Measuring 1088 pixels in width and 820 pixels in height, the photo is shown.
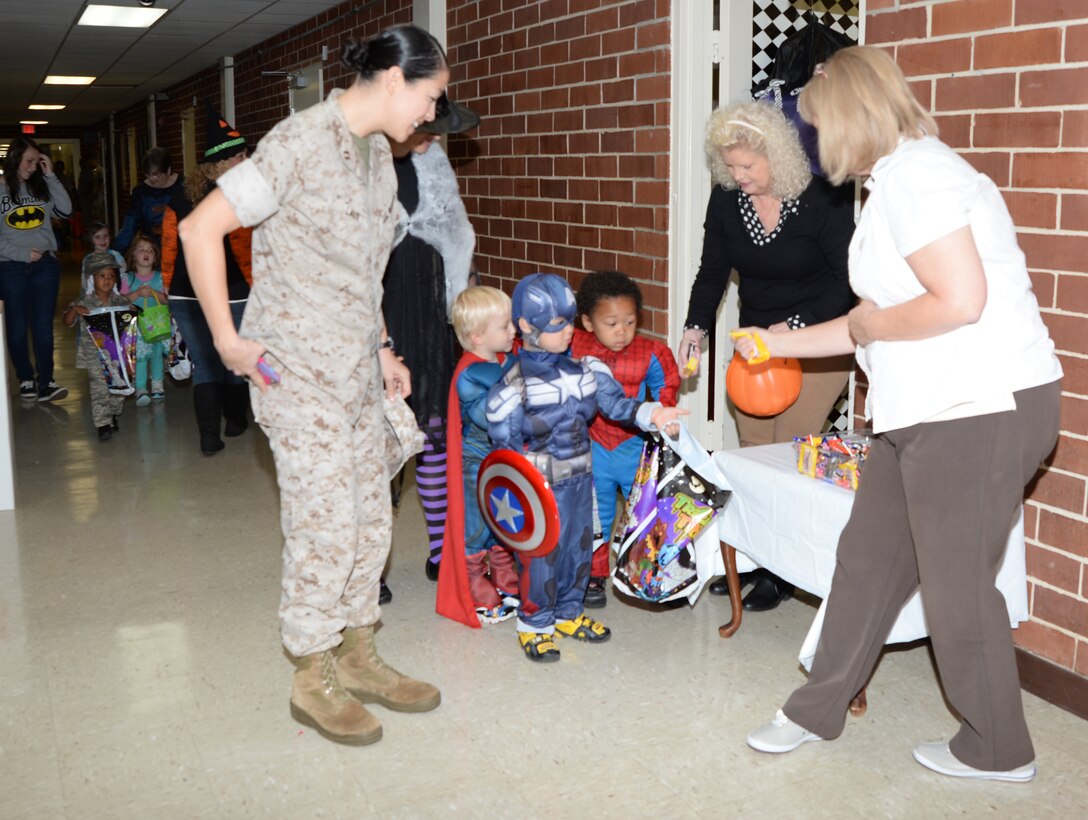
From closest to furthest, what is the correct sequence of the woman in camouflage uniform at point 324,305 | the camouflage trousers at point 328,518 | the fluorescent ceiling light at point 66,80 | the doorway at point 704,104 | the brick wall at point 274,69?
1. the woman in camouflage uniform at point 324,305
2. the camouflage trousers at point 328,518
3. the doorway at point 704,104
4. the brick wall at point 274,69
5. the fluorescent ceiling light at point 66,80

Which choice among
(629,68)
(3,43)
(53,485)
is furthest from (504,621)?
(3,43)

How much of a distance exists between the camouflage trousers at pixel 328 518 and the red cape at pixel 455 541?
63 centimetres

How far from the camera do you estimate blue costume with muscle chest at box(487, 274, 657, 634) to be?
3.21 m

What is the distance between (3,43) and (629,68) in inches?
320

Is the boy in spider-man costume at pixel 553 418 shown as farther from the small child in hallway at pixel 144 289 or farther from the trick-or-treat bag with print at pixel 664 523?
the small child in hallway at pixel 144 289

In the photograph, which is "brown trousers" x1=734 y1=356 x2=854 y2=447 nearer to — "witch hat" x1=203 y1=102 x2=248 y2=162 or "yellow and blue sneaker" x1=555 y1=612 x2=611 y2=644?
"yellow and blue sneaker" x1=555 y1=612 x2=611 y2=644

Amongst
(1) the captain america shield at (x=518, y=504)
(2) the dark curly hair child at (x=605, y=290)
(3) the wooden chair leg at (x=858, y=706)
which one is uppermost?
(2) the dark curly hair child at (x=605, y=290)

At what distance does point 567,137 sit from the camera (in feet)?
16.7

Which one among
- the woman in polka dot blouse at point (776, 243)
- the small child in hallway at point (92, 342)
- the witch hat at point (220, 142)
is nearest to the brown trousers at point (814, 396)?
the woman in polka dot blouse at point (776, 243)

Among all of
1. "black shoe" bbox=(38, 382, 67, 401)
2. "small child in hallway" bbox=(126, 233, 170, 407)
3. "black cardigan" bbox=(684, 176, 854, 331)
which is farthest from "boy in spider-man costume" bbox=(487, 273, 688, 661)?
"black shoe" bbox=(38, 382, 67, 401)

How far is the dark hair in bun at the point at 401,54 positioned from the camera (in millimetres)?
2557

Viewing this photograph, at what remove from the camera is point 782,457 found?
10.7 feet

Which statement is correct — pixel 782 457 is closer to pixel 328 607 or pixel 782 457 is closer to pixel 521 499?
pixel 521 499

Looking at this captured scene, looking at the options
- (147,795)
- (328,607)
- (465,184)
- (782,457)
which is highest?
(465,184)
